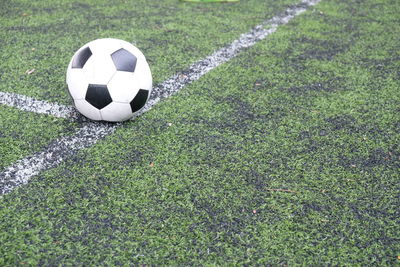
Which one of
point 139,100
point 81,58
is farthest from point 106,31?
point 139,100

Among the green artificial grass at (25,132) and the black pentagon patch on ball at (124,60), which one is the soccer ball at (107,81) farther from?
the green artificial grass at (25,132)

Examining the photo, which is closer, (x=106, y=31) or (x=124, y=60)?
(x=124, y=60)

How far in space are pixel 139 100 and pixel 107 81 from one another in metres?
0.26

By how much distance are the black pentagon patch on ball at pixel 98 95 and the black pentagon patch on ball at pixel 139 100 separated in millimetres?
168

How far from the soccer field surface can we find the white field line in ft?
0.04

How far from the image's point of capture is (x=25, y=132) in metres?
2.86

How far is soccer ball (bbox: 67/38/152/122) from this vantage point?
2.81m

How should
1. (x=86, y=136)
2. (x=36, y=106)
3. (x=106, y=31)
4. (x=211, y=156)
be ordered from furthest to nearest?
(x=106, y=31), (x=36, y=106), (x=86, y=136), (x=211, y=156)

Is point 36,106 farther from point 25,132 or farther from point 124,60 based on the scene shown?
point 124,60

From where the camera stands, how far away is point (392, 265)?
201 centimetres

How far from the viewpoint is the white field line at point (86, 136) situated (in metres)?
2.48

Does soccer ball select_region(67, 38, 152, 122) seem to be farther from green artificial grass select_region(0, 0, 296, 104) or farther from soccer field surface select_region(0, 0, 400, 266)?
green artificial grass select_region(0, 0, 296, 104)

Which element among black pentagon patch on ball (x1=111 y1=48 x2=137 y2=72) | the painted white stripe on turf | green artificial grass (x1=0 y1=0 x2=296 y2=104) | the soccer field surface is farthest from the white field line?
black pentagon patch on ball (x1=111 y1=48 x2=137 y2=72)

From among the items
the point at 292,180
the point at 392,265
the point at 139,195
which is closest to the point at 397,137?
the point at 292,180
